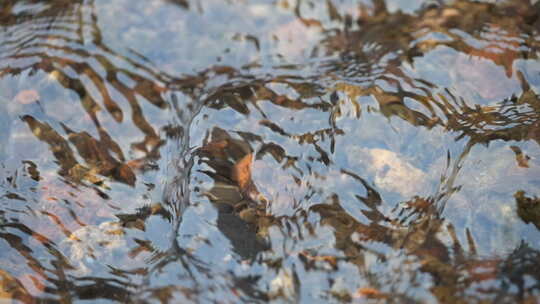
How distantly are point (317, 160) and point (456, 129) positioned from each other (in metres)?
0.73

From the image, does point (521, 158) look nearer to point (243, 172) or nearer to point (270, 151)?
point (270, 151)

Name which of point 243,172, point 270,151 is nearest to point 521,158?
point 270,151

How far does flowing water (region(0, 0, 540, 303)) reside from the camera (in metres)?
2.27

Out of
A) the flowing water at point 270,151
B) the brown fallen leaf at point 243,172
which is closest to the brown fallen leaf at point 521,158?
the flowing water at point 270,151

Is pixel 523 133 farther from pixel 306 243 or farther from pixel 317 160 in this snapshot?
pixel 306 243

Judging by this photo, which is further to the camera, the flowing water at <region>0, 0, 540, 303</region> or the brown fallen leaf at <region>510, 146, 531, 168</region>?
the brown fallen leaf at <region>510, 146, 531, 168</region>

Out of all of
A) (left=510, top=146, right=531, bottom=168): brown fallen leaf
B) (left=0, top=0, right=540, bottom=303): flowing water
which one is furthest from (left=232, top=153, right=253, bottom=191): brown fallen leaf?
(left=510, top=146, right=531, bottom=168): brown fallen leaf

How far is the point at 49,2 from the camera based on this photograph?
11.2ft

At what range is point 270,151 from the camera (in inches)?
106

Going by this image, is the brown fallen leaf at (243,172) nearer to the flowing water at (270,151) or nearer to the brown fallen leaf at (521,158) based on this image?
the flowing water at (270,151)

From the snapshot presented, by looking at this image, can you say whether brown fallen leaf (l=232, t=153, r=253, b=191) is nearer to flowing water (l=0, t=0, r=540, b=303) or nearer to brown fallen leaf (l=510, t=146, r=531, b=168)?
flowing water (l=0, t=0, r=540, b=303)

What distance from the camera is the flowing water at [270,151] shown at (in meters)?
2.27

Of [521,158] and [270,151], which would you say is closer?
[521,158]

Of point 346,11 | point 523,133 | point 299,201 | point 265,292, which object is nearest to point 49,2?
point 346,11
